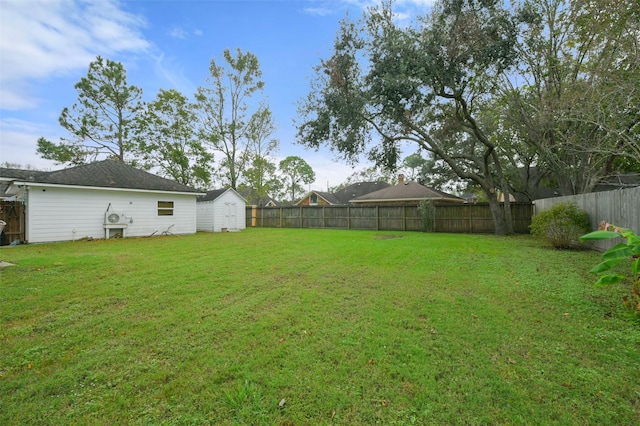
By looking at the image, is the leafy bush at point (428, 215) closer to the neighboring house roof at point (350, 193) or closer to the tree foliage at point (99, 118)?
the neighboring house roof at point (350, 193)

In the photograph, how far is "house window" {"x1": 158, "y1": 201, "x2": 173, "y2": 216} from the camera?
1473cm

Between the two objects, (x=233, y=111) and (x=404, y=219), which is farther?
(x=233, y=111)

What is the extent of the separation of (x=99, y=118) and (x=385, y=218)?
21.4 metres

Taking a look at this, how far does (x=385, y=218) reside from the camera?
57.3ft

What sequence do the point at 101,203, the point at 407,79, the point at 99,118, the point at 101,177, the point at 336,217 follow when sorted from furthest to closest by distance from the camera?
the point at 99,118 → the point at 336,217 → the point at 101,177 → the point at 101,203 → the point at 407,79

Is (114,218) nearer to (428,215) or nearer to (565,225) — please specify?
(428,215)

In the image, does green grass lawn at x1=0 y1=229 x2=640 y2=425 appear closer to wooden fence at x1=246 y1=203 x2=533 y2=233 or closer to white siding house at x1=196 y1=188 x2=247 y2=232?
wooden fence at x1=246 y1=203 x2=533 y2=233

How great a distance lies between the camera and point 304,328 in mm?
3109

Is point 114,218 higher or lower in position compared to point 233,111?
lower

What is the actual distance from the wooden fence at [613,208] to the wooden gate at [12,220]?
19.3 m

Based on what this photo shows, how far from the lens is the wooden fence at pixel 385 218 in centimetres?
1496

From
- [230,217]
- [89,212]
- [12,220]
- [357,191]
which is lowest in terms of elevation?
[12,220]

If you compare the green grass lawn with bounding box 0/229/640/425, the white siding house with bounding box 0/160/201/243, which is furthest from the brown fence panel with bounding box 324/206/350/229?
the green grass lawn with bounding box 0/229/640/425

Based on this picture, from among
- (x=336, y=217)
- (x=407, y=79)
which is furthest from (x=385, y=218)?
(x=407, y=79)
